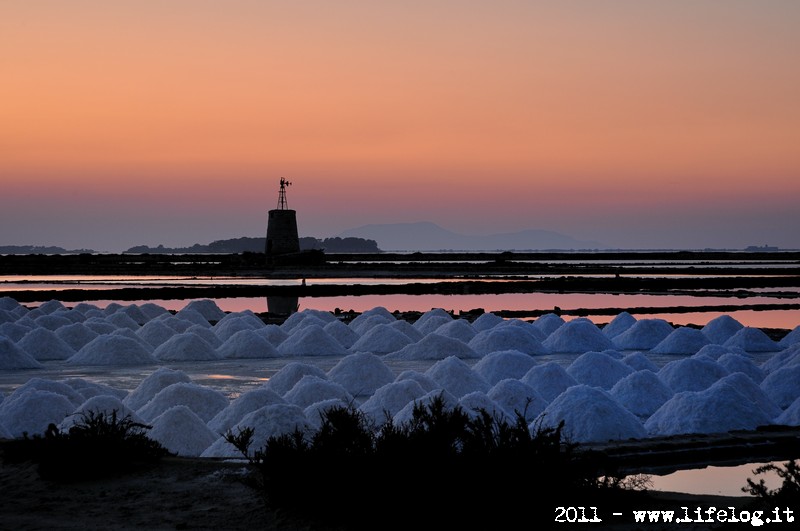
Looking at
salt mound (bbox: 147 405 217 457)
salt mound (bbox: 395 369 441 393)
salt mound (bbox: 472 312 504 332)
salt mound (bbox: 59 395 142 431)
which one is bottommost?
salt mound (bbox: 147 405 217 457)

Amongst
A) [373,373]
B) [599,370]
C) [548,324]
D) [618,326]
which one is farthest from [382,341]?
[599,370]

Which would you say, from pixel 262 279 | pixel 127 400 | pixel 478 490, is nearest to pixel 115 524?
pixel 478 490

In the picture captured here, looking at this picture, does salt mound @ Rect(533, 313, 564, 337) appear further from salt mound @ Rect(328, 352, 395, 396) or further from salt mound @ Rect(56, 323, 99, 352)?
salt mound @ Rect(56, 323, 99, 352)

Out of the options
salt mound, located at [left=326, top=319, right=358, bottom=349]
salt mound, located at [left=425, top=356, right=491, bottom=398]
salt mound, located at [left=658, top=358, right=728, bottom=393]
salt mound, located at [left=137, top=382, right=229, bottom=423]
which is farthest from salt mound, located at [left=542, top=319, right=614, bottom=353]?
salt mound, located at [left=137, top=382, right=229, bottom=423]

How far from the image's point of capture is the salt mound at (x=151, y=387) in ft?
40.9

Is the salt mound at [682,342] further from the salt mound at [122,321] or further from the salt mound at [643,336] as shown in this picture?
the salt mound at [122,321]

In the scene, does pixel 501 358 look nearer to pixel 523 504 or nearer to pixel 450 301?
pixel 523 504

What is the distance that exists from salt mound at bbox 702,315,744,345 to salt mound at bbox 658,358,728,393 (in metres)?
6.63

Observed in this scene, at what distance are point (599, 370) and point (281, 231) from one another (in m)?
49.9

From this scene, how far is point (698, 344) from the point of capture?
20.3 m

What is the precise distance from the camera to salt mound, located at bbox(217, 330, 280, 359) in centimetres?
1973

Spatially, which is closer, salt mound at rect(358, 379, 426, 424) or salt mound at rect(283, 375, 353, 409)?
salt mound at rect(358, 379, 426, 424)

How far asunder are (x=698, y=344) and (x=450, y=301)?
678 inches

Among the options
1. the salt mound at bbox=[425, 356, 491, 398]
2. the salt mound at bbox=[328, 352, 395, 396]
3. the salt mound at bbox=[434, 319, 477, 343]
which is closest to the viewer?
the salt mound at bbox=[425, 356, 491, 398]
